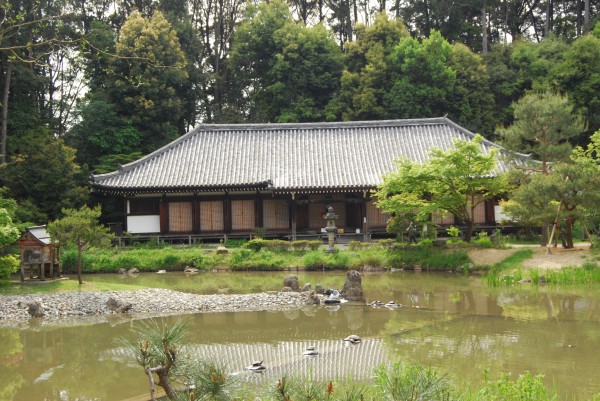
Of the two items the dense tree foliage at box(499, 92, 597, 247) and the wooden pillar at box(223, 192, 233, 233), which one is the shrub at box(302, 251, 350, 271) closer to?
the dense tree foliage at box(499, 92, 597, 247)

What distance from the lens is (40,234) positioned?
19.5 m

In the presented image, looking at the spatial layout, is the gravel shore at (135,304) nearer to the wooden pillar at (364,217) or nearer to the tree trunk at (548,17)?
the wooden pillar at (364,217)

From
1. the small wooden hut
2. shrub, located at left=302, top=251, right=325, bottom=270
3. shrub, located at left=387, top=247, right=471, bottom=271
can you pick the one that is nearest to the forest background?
the small wooden hut

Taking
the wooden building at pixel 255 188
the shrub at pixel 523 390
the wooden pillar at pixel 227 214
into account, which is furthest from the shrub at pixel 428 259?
the shrub at pixel 523 390

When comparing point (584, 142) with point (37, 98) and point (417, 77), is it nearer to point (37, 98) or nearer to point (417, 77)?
point (417, 77)

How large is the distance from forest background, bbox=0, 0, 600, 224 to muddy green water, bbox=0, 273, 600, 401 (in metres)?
19.6

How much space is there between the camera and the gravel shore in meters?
15.6

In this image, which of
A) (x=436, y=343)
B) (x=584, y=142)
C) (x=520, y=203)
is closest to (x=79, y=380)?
(x=436, y=343)

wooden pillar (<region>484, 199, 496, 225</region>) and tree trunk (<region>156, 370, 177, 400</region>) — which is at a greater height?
wooden pillar (<region>484, 199, 496, 225</region>)

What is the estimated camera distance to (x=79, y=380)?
388 inches

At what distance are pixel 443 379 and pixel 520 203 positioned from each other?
62.8 feet

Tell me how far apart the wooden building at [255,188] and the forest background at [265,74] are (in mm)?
3769

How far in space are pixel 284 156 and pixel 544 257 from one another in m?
17.4

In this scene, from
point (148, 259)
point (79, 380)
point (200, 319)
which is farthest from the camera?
point (148, 259)
